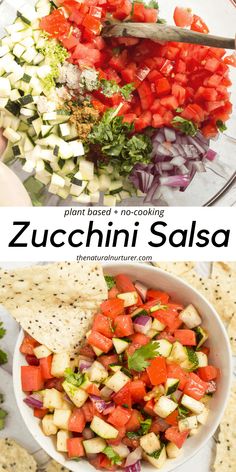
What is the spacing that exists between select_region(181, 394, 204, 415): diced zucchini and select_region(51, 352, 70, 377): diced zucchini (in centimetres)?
26

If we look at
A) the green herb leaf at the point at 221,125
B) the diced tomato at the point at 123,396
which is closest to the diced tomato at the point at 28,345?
the diced tomato at the point at 123,396

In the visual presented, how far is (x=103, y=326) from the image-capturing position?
4.28 feet

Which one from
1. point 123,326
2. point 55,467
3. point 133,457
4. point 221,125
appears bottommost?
point 55,467

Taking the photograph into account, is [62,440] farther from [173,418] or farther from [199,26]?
[199,26]

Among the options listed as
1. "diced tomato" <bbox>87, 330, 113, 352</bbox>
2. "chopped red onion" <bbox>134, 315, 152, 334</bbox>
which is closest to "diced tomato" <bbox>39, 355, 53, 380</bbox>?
"diced tomato" <bbox>87, 330, 113, 352</bbox>

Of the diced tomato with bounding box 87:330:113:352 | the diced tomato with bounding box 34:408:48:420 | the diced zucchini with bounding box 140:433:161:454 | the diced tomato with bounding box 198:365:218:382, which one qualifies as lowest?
the diced tomato with bounding box 34:408:48:420

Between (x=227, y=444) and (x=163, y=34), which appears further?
(x=227, y=444)

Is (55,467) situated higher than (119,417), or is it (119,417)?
(119,417)

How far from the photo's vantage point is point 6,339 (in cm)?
145

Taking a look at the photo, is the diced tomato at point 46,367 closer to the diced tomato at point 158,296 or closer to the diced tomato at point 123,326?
the diced tomato at point 123,326

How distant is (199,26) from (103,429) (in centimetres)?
92

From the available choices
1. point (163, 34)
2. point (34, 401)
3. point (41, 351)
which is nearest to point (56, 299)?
point (41, 351)

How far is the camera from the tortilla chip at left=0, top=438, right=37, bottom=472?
1364mm

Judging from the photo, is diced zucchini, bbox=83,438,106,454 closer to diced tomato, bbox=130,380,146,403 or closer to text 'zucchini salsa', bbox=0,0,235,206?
diced tomato, bbox=130,380,146,403
